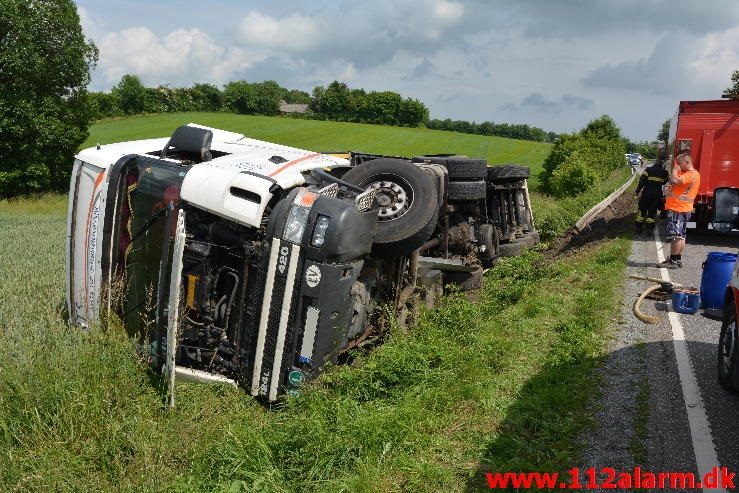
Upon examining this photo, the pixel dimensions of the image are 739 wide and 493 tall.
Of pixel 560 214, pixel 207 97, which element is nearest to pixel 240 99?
pixel 207 97

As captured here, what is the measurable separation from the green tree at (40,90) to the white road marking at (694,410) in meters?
23.0

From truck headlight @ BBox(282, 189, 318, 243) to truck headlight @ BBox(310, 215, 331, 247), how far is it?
0.27ft

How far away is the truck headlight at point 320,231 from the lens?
4113 millimetres

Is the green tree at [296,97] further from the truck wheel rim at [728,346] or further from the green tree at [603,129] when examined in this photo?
the truck wheel rim at [728,346]

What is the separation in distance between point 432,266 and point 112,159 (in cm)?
344

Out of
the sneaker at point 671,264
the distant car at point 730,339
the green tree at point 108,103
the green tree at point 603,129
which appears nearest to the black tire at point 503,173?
the sneaker at point 671,264

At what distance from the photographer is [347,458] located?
349 centimetres

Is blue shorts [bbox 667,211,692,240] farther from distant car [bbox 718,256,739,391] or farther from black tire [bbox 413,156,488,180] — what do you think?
distant car [bbox 718,256,739,391]

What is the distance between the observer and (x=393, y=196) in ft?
18.1

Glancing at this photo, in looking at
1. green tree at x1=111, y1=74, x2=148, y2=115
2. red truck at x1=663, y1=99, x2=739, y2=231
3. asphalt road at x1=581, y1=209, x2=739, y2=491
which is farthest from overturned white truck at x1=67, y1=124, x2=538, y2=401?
green tree at x1=111, y1=74, x2=148, y2=115

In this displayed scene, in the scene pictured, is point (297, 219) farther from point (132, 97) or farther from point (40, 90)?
point (132, 97)

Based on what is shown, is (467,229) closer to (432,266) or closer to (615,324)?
(432,266)

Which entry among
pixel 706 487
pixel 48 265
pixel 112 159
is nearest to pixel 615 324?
pixel 706 487

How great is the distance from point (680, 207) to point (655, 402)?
478cm
